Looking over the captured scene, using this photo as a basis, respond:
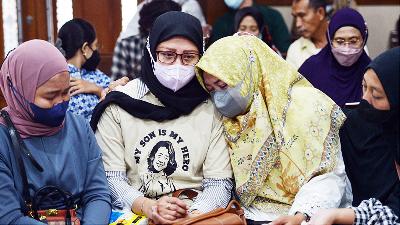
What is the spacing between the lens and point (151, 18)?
4.79 meters

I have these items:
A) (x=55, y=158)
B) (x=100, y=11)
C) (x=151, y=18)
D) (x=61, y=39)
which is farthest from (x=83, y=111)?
(x=100, y=11)

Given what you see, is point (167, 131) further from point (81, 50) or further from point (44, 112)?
point (81, 50)

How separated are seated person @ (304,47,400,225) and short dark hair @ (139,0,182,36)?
1801mm

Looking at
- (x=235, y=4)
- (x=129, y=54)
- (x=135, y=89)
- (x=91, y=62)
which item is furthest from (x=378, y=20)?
(x=135, y=89)

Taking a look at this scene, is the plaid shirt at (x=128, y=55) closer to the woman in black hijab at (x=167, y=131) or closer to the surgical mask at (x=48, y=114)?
the woman in black hijab at (x=167, y=131)

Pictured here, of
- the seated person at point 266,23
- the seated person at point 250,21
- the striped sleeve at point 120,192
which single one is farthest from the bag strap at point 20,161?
the seated person at point 266,23

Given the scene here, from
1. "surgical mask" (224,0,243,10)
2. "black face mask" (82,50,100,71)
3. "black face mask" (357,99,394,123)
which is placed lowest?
"black face mask" (82,50,100,71)

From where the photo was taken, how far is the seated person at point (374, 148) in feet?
9.14

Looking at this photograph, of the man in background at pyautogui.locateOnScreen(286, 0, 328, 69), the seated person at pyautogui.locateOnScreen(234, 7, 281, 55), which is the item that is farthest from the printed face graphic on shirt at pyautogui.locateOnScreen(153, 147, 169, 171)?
the seated person at pyautogui.locateOnScreen(234, 7, 281, 55)

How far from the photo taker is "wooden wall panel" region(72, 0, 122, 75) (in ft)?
20.8

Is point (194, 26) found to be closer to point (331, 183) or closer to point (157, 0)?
point (331, 183)

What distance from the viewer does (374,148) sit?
10.1 feet

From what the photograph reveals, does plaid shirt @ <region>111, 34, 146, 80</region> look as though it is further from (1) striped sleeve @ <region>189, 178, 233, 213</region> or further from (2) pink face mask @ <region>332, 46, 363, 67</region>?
(1) striped sleeve @ <region>189, 178, 233, 213</region>

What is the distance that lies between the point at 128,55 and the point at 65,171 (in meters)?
2.47
